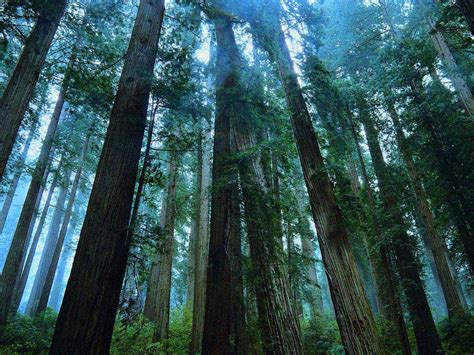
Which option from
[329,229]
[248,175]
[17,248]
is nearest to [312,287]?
[329,229]

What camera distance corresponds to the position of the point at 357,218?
5027 mm

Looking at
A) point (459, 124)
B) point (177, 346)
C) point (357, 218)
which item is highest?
point (459, 124)

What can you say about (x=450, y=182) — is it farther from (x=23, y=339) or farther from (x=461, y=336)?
(x=23, y=339)

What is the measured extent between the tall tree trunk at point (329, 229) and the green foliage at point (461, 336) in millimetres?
5229

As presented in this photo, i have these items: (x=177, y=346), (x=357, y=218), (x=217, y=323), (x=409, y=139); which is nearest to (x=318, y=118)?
(x=357, y=218)

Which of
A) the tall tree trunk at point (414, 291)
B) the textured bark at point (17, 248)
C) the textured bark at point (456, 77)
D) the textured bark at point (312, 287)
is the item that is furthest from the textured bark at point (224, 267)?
the textured bark at point (17, 248)

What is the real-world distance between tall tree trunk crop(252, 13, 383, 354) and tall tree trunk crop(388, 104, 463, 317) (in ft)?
14.3

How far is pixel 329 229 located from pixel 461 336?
6.22m

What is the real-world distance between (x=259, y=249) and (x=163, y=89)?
9.77ft

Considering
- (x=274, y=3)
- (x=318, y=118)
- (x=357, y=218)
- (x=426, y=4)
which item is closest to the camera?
(x=357, y=218)

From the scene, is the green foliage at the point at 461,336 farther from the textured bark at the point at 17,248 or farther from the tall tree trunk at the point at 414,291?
the textured bark at the point at 17,248

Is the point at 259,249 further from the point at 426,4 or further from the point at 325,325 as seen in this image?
the point at 426,4

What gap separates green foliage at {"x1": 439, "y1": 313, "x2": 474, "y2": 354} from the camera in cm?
722

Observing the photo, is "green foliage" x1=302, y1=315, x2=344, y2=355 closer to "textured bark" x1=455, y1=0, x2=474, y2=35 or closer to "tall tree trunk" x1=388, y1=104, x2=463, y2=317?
"tall tree trunk" x1=388, y1=104, x2=463, y2=317
